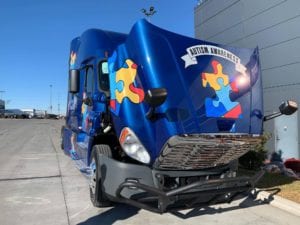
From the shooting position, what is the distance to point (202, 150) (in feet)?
18.8

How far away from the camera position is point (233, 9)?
1408cm

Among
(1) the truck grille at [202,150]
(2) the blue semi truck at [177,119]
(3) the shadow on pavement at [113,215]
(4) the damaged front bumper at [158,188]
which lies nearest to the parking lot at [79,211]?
(3) the shadow on pavement at [113,215]

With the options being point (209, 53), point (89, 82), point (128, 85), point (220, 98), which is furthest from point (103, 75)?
point (220, 98)

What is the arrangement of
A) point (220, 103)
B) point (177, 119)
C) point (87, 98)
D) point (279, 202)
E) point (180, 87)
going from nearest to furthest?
point (177, 119) < point (180, 87) < point (220, 103) < point (279, 202) < point (87, 98)

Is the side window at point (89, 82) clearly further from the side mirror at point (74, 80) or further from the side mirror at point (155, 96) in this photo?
the side mirror at point (155, 96)

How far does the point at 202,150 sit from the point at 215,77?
Result: 1.07 metres

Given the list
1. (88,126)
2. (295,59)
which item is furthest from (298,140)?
(88,126)

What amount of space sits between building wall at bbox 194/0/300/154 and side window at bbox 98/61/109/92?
18.7 ft

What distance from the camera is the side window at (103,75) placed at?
7.61m

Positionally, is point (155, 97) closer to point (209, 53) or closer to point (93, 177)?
point (209, 53)

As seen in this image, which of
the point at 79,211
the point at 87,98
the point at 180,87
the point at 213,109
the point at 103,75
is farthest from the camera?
the point at 87,98

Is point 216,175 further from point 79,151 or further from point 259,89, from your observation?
point 79,151

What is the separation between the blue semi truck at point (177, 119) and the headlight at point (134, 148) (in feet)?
0.04

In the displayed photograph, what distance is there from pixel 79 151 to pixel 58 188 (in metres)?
0.87
